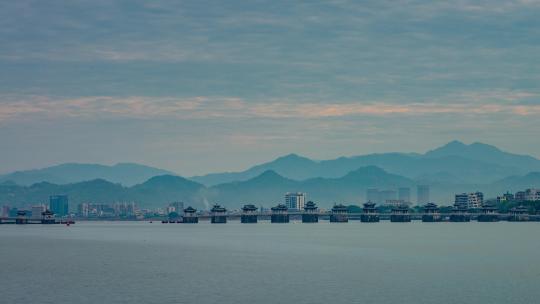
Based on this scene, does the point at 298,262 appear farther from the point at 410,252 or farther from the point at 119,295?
the point at 119,295

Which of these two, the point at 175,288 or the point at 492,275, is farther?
the point at 492,275

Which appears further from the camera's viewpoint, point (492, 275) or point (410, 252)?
point (410, 252)

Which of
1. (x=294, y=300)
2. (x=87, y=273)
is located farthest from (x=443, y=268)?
(x=87, y=273)

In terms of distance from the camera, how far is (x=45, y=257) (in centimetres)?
12644

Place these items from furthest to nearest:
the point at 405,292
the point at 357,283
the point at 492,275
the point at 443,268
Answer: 1. the point at 443,268
2. the point at 492,275
3. the point at 357,283
4. the point at 405,292

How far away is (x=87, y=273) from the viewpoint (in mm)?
98062

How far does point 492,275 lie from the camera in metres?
92.2

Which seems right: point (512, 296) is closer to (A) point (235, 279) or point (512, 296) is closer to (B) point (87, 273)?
(A) point (235, 279)

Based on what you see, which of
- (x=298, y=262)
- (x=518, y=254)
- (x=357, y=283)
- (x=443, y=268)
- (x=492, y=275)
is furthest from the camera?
(x=518, y=254)

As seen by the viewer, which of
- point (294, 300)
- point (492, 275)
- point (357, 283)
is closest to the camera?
point (294, 300)

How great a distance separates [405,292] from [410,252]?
54.0m

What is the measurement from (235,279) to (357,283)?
13.1 metres

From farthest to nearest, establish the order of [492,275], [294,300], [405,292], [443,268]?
[443,268] → [492,275] → [405,292] → [294,300]

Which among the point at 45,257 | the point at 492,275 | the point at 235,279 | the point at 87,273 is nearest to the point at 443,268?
the point at 492,275
